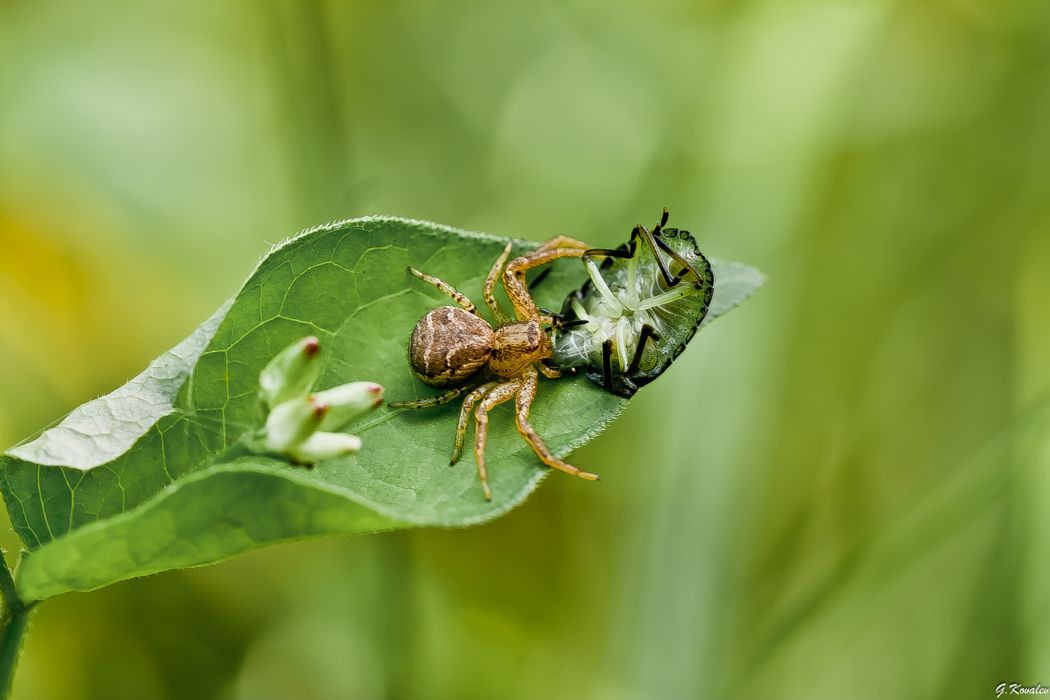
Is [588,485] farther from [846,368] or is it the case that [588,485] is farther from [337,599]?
[846,368]

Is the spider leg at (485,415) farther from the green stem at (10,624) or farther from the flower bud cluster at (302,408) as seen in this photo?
the green stem at (10,624)

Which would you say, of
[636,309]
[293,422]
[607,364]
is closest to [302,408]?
[293,422]

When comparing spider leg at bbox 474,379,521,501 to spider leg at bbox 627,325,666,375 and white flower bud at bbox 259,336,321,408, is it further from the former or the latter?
white flower bud at bbox 259,336,321,408

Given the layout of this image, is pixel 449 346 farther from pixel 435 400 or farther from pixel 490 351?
pixel 490 351

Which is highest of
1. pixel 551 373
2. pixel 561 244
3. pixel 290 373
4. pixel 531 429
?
pixel 561 244

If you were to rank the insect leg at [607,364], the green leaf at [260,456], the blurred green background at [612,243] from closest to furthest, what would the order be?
the green leaf at [260,456] → the insect leg at [607,364] → the blurred green background at [612,243]

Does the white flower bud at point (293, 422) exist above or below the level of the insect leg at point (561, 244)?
below

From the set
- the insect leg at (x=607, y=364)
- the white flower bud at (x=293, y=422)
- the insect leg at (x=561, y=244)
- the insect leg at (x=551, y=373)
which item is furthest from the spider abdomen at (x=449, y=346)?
the white flower bud at (x=293, y=422)
